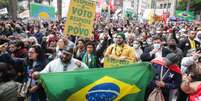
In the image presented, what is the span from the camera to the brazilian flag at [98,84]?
6.49 m

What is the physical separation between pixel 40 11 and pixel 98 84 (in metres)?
17.1

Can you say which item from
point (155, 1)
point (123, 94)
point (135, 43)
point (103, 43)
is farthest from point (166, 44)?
point (155, 1)

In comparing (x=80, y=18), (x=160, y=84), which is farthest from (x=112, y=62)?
(x=160, y=84)

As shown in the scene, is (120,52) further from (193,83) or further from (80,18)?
(193,83)

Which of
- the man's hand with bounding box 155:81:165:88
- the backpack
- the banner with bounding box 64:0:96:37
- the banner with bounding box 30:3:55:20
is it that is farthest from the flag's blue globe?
→ the banner with bounding box 30:3:55:20

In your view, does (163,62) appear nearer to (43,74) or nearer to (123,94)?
(123,94)

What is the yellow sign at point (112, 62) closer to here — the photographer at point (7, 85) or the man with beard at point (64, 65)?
the man with beard at point (64, 65)

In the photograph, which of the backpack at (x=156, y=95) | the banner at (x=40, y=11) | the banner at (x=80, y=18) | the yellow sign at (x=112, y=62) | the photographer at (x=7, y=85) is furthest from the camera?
the banner at (x=40, y=11)

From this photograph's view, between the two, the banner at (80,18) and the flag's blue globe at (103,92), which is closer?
the flag's blue globe at (103,92)

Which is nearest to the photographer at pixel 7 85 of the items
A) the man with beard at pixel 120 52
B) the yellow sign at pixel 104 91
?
the yellow sign at pixel 104 91

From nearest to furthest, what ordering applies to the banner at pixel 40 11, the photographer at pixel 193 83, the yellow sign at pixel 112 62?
the photographer at pixel 193 83
the yellow sign at pixel 112 62
the banner at pixel 40 11

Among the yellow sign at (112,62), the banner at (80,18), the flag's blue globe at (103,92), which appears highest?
the banner at (80,18)

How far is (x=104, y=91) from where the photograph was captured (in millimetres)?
6539

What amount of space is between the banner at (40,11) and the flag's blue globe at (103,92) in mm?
16142
